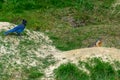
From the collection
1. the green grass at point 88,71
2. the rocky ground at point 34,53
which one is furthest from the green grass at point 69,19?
the green grass at point 88,71

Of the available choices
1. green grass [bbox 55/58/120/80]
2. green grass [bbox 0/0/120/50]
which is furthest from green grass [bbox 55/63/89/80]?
green grass [bbox 0/0/120/50]

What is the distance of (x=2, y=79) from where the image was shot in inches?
386

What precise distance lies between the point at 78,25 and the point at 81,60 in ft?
19.3

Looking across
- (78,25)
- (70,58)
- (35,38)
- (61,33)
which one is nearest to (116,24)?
(78,25)

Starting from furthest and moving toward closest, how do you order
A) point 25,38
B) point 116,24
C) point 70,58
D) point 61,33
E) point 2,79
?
point 116,24, point 61,33, point 25,38, point 70,58, point 2,79

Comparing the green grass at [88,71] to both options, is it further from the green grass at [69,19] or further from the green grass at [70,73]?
the green grass at [69,19]

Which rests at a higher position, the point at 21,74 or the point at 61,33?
the point at 21,74

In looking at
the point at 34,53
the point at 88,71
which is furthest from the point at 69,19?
the point at 88,71

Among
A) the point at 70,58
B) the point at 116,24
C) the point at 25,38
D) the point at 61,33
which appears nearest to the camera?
Result: the point at 70,58

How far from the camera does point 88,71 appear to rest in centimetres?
1000

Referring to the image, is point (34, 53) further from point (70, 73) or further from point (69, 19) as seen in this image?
point (69, 19)

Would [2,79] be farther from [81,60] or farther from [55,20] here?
[55,20]

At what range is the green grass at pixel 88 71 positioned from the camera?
32.4 ft

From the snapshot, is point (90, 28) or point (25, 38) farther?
point (90, 28)
